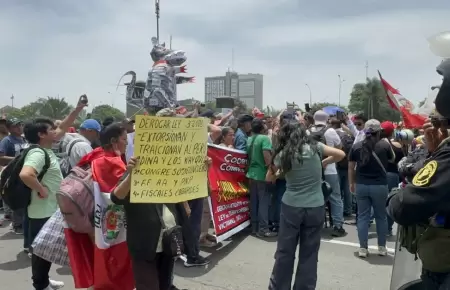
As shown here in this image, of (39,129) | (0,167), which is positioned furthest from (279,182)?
(0,167)

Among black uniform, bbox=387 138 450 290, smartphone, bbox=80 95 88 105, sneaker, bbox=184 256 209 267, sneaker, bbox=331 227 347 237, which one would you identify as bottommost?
sneaker, bbox=331 227 347 237

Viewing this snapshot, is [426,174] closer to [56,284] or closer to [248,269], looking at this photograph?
[248,269]

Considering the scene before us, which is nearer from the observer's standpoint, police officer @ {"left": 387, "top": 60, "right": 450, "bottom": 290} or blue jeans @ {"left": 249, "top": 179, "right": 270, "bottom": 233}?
police officer @ {"left": 387, "top": 60, "right": 450, "bottom": 290}

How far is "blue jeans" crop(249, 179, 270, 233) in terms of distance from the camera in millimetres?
7180

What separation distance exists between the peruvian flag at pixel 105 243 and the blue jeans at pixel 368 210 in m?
3.48

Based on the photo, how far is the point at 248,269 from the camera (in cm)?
575

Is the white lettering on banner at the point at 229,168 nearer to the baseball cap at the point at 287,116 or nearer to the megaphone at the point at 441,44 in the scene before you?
the baseball cap at the point at 287,116

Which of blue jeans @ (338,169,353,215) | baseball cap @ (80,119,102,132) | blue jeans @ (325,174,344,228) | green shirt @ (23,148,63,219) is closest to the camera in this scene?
green shirt @ (23,148,63,219)

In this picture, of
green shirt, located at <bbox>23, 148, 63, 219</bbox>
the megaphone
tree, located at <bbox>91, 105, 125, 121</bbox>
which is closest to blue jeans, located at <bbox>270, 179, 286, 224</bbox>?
tree, located at <bbox>91, 105, 125, 121</bbox>

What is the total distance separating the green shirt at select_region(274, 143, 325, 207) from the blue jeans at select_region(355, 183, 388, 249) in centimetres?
212

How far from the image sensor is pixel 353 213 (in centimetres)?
914

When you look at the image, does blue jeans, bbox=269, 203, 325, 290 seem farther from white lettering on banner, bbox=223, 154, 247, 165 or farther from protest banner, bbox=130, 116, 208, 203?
white lettering on banner, bbox=223, 154, 247, 165

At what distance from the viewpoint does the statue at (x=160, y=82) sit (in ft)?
25.6

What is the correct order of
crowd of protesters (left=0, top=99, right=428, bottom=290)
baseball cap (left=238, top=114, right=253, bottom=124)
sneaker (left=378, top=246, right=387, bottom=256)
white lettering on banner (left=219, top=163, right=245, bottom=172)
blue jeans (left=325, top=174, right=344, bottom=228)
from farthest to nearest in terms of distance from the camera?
baseball cap (left=238, top=114, right=253, bottom=124) < blue jeans (left=325, top=174, right=344, bottom=228) < white lettering on banner (left=219, top=163, right=245, bottom=172) < sneaker (left=378, top=246, right=387, bottom=256) < crowd of protesters (left=0, top=99, right=428, bottom=290)
